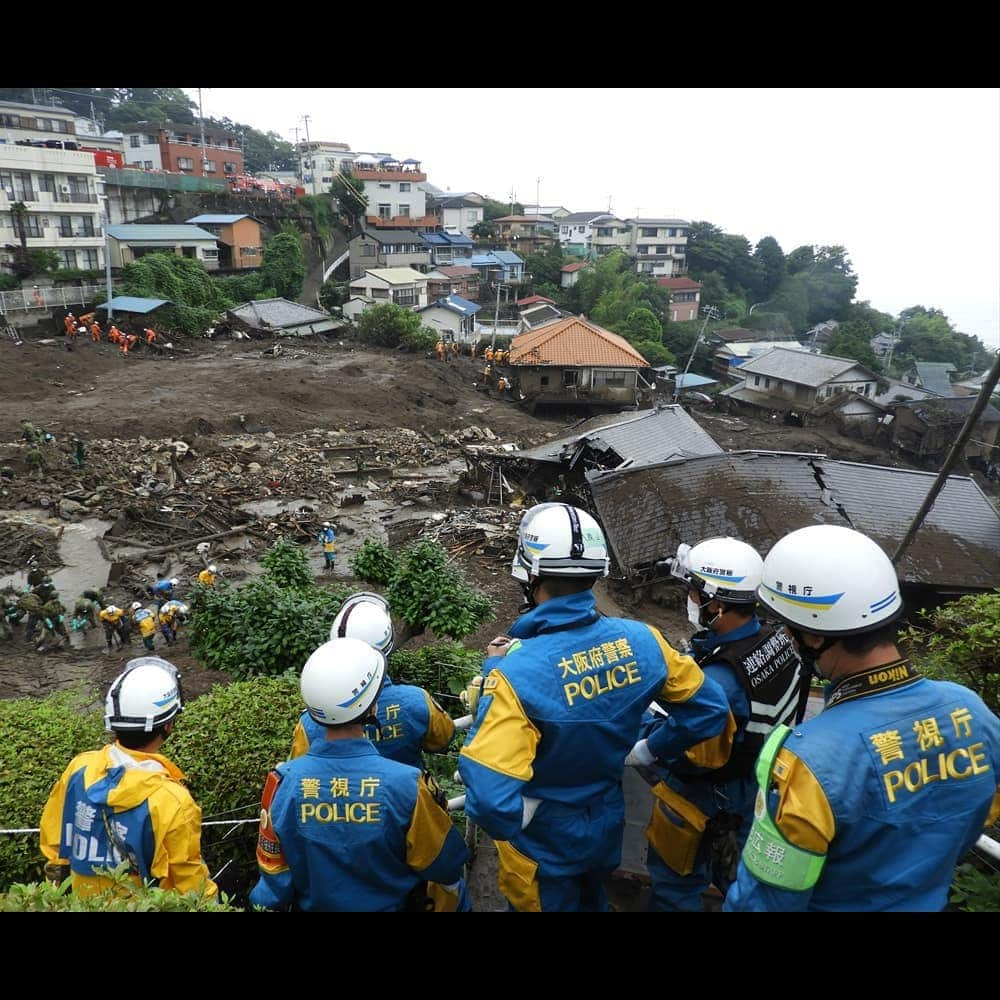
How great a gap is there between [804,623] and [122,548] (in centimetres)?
1835

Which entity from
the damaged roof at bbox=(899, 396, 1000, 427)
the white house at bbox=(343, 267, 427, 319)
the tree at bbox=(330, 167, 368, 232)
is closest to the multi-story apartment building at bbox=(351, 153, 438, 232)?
the tree at bbox=(330, 167, 368, 232)

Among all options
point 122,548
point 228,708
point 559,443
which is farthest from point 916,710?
point 559,443

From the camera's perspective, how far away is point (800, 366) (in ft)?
128

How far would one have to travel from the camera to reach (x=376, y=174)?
56094 millimetres

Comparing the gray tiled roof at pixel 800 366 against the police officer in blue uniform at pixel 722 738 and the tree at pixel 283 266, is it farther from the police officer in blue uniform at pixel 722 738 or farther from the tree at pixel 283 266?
the police officer in blue uniform at pixel 722 738

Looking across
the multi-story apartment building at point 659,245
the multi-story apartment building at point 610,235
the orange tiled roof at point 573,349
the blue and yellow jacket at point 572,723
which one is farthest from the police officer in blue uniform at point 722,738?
the multi-story apartment building at point 610,235

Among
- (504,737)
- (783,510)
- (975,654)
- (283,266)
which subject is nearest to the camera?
(504,737)

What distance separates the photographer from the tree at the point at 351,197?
5506 centimetres

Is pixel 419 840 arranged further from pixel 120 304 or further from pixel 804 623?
pixel 120 304

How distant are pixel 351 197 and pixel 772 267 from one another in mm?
38983

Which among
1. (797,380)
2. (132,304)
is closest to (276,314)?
(132,304)

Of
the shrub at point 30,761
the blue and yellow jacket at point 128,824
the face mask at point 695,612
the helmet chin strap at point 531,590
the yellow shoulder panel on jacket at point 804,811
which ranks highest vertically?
the yellow shoulder panel on jacket at point 804,811

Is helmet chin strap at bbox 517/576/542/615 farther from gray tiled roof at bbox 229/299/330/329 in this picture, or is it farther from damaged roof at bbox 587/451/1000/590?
gray tiled roof at bbox 229/299/330/329

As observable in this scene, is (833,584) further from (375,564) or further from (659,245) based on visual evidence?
(659,245)
